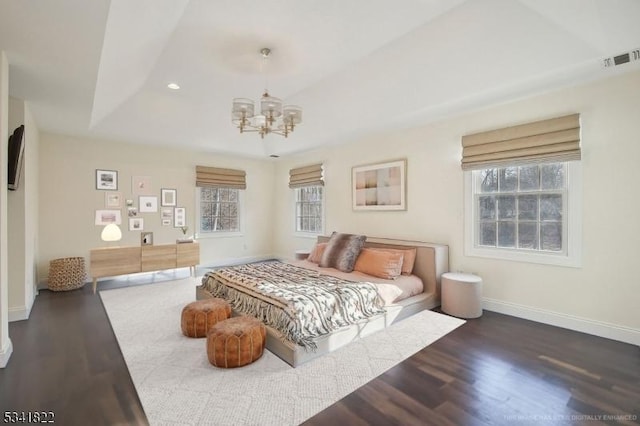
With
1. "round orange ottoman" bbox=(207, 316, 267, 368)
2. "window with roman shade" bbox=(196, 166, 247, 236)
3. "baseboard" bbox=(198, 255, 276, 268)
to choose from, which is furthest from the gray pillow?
"window with roman shade" bbox=(196, 166, 247, 236)

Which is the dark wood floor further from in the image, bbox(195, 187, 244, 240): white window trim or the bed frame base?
bbox(195, 187, 244, 240): white window trim

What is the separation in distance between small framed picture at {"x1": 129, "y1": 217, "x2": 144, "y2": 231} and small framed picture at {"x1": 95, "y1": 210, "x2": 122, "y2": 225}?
18cm

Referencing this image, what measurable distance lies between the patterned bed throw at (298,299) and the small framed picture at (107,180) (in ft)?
9.70

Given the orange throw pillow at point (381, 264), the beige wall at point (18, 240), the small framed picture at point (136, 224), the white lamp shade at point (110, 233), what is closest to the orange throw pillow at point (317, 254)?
the orange throw pillow at point (381, 264)

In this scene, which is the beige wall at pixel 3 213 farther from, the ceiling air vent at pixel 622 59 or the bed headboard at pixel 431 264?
the ceiling air vent at pixel 622 59

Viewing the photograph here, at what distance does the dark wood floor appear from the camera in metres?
1.83

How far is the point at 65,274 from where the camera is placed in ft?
15.0

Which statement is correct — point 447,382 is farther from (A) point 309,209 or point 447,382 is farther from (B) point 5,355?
(A) point 309,209

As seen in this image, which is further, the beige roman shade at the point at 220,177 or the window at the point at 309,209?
the window at the point at 309,209

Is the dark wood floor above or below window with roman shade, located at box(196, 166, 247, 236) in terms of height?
below

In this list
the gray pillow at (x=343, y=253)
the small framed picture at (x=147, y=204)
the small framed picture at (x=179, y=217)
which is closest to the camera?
the gray pillow at (x=343, y=253)

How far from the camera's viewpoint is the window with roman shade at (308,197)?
6137 mm

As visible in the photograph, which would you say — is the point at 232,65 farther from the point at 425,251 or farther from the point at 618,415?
the point at 618,415

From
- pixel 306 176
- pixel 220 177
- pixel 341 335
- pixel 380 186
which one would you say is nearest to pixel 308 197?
pixel 306 176
